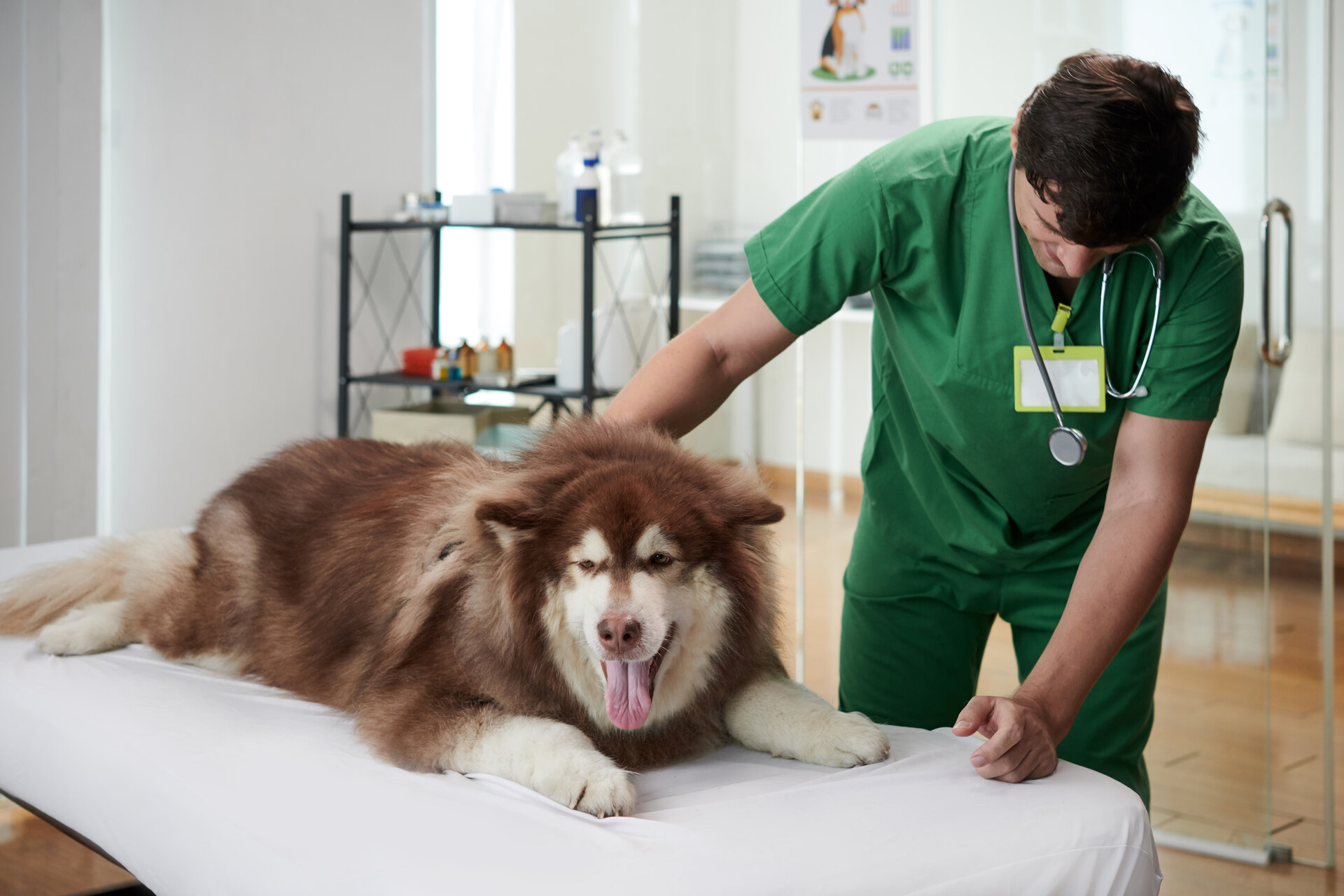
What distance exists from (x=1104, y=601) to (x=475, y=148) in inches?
137

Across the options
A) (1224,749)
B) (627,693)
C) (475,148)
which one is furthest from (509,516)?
(475,148)

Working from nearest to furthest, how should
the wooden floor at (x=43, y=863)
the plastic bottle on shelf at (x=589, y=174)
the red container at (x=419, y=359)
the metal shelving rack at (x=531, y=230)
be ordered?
1. the wooden floor at (x=43, y=863)
2. the metal shelving rack at (x=531, y=230)
3. the plastic bottle on shelf at (x=589, y=174)
4. the red container at (x=419, y=359)

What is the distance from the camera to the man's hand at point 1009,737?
1.25m

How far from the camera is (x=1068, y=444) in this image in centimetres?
154

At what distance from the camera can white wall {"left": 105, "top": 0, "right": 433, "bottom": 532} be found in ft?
12.2

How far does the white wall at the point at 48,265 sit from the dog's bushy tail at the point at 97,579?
1.88 metres

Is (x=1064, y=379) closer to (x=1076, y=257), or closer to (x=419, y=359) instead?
(x=1076, y=257)

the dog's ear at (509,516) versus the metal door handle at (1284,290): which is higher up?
the metal door handle at (1284,290)

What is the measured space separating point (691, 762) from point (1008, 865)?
1.28ft

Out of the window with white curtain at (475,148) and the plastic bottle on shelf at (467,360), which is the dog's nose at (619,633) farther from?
the window with white curtain at (475,148)

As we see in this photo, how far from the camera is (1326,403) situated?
2.60 metres

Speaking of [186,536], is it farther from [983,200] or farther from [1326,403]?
[1326,403]

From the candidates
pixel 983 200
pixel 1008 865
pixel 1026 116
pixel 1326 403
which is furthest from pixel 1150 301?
pixel 1326 403

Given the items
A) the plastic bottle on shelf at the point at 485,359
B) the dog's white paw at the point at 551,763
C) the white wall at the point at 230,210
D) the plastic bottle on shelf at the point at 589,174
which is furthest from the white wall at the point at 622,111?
the dog's white paw at the point at 551,763
